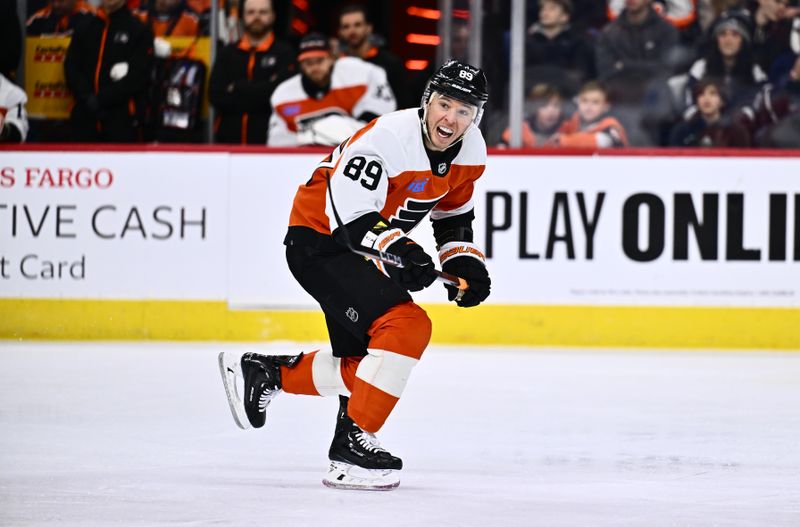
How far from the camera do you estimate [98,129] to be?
23.3ft

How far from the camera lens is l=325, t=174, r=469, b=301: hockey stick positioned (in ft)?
10.7

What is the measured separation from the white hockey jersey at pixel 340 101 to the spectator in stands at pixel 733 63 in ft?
5.33

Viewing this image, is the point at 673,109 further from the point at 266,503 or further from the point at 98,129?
the point at 266,503

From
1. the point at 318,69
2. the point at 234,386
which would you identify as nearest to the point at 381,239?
the point at 234,386

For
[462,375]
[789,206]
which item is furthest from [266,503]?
[789,206]

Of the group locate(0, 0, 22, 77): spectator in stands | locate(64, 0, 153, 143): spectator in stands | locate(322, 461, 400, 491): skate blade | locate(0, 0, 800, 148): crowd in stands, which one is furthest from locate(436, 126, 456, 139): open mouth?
locate(0, 0, 22, 77): spectator in stands

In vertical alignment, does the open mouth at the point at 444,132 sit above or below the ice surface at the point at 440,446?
above

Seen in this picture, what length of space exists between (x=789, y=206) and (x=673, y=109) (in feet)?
2.66

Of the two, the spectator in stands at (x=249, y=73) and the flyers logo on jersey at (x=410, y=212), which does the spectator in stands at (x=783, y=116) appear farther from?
the flyers logo on jersey at (x=410, y=212)

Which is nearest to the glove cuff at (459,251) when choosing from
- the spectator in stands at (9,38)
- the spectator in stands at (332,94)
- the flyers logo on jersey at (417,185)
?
the flyers logo on jersey at (417,185)

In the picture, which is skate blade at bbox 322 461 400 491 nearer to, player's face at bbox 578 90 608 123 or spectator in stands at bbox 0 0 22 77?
player's face at bbox 578 90 608 123

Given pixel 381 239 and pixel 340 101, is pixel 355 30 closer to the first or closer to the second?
pixel 340 101

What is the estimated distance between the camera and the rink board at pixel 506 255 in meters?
6.66

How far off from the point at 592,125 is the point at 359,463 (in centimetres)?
403
